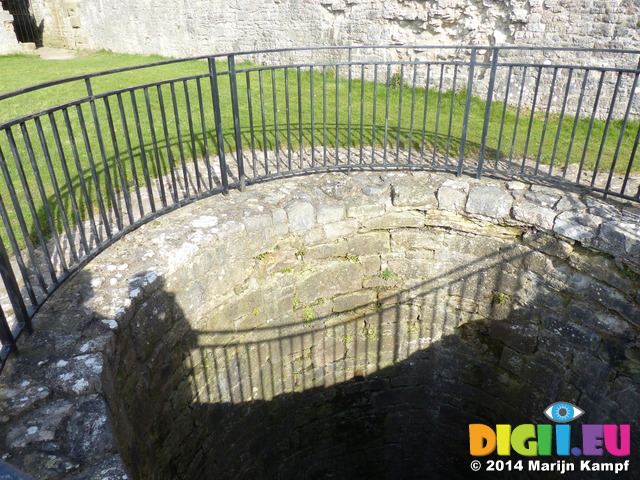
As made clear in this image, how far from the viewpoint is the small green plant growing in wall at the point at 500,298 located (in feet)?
15.9

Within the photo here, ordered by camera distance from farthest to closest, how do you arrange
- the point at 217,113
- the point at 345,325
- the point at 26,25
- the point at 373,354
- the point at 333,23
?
the point at 26,25 → the point at 333,23 → the point at 373,354 → the point at 345,325 → the point at 217,113

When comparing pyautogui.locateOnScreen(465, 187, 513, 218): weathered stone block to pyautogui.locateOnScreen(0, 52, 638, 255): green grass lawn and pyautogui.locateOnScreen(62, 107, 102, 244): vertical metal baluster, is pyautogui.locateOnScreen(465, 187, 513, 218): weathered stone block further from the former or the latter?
pyautogui.locateOnScreen(62, 107, 102, 244): vertical metal baluster

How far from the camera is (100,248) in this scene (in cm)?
360

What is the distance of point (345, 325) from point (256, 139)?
2.72 meters

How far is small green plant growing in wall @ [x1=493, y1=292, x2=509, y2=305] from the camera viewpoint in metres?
4.85

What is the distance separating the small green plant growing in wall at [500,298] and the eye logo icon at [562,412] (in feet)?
3.65

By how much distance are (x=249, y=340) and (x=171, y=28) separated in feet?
47.0

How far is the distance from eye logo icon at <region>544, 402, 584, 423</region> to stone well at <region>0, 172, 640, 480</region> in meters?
0.07

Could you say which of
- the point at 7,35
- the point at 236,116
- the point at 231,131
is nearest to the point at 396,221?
the point at 236,116

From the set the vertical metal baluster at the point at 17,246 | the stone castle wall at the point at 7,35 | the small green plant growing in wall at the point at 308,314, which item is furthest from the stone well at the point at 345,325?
the stone castle wall at the point at 7,35

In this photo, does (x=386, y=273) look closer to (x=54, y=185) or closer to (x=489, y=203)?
(x=489, y=203)

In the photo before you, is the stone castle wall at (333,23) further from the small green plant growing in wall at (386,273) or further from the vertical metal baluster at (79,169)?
the vertical metal baluster at (79,169)

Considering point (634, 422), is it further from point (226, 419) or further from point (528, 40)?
point (528, 40)

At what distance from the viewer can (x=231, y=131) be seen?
6684mm
